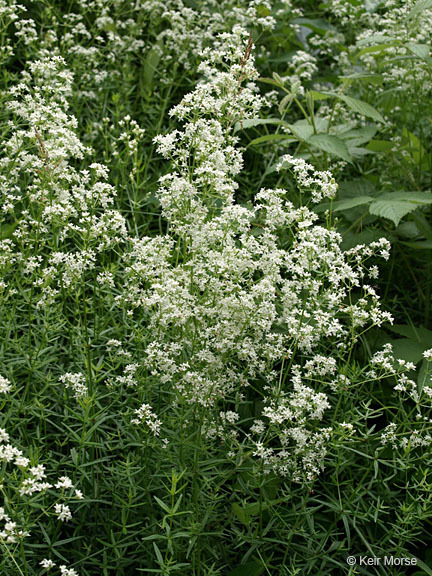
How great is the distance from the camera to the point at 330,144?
14.5ft

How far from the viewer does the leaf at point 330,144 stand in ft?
14.2

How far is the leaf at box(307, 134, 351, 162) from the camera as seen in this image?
14.2 feet

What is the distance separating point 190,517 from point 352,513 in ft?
2.58

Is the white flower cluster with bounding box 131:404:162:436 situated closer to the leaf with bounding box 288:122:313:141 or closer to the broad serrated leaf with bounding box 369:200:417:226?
the broad serrated leaf with bounding box 369:200:417:226

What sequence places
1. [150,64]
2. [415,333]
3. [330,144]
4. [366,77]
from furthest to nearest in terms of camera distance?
[150,64] → [366,77] → [330,144] → [415,333]

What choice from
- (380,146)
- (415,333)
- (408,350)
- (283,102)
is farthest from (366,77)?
(408,350)

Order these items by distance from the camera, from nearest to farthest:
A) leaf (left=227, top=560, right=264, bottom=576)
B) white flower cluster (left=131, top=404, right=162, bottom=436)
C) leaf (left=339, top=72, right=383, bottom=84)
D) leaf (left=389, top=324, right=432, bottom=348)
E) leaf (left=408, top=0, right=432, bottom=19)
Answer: white flower cluster (left=131, top=404, right=162, bottom=436) → leaf (left=227, top=560, right=264, bottom=576) → leaf (left=389, top=324, right=432, bottom=348) → leaf (left=408, top=0, right=432, bottom=19) → leaf (left=339, top=72, right=383, bottom=84)

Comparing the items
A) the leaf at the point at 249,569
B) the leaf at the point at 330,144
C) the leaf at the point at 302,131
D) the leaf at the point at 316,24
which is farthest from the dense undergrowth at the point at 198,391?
the leaf at the point at 316,24

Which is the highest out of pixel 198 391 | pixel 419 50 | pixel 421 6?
pixel 421 6

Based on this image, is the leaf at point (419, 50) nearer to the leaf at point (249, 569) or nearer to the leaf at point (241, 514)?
the leaf at point (241, 514)

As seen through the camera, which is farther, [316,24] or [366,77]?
[316,24]

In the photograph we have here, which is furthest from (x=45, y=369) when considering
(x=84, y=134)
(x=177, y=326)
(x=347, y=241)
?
(x=84, y=134)

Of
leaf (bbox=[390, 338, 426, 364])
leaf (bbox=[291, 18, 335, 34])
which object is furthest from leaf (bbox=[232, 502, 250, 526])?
leaf (bbox=[291, 18, 335, 34])

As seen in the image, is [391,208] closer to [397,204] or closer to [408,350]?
[397,204]
